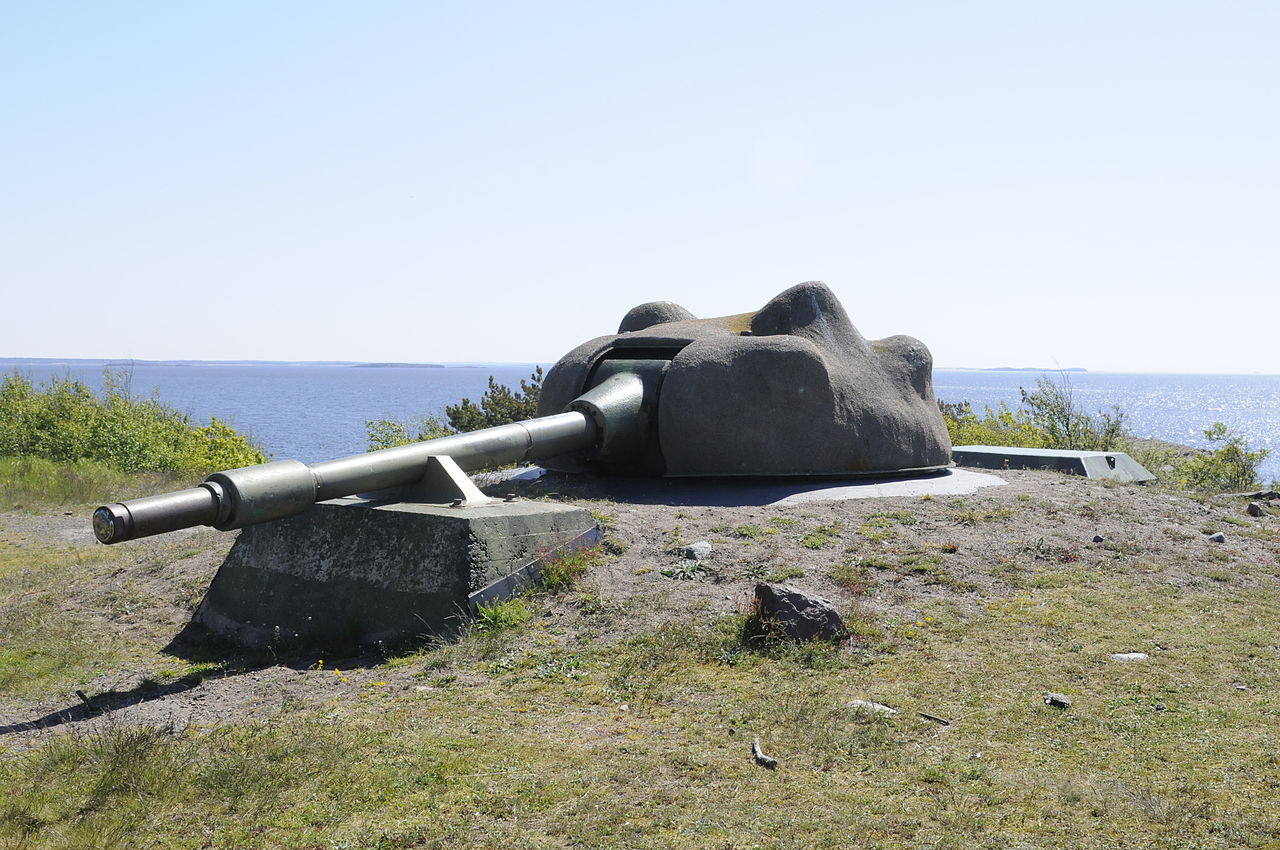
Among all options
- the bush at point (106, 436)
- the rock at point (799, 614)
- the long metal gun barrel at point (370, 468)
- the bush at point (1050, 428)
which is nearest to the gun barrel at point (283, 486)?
the long metal gun barrel at point (370, 468)

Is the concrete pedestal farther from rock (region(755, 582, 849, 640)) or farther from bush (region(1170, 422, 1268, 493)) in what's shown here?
bush (region(1170, 422, 1268, 493))

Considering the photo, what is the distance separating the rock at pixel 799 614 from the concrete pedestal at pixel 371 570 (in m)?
1.94

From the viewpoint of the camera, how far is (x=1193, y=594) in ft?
27.0

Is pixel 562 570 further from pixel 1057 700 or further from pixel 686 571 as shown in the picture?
pixel 1057 700

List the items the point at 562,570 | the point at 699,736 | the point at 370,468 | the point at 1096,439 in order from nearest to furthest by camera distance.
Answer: the point at 699,736 < the point at 370,468 < the point at 562,570 < the point at 1096,439

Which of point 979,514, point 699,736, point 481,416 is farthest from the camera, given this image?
point 481,416

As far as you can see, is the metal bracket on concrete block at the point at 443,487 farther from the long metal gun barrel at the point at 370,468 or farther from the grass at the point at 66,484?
the grass at the point at 66,484

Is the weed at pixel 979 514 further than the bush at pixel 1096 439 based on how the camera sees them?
No

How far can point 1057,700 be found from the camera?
18.8 feet

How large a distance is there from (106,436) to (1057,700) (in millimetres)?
17999

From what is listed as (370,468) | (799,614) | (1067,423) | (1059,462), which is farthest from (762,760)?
(1067,423)

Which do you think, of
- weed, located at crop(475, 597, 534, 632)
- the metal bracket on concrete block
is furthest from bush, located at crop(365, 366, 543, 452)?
weed, located at crop(475, 597, 534, 632)

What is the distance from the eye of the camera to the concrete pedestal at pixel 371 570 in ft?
24.4

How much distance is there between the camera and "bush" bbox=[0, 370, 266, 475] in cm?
1892
